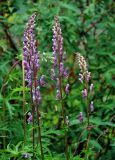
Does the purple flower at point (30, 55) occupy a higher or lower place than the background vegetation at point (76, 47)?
higher

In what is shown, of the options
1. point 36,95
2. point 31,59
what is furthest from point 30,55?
point 36,95

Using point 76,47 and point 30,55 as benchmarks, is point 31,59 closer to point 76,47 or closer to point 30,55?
point 30,55

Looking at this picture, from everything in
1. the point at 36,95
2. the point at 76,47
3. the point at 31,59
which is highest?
the point at 31,59

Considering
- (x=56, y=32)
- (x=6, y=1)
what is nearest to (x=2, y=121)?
(x=56, y=32)

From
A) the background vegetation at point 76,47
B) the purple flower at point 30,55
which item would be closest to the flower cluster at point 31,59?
the purple flower at point 30,55

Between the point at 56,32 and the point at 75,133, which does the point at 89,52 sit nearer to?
the point at 75,133

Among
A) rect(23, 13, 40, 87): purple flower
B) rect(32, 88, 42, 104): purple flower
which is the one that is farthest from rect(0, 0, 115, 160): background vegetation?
rect(23, 13, 40, 87): purple flower

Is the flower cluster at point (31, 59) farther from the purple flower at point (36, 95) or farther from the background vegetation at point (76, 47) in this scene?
the background vegetation at point (76, 47)

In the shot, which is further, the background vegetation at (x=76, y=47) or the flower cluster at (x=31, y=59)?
the background vegetation at (x=76, y=47)

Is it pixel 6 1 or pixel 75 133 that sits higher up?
pixel 6 1

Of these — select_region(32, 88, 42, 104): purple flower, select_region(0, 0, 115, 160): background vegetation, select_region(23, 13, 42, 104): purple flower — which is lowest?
select_region(0, 0, 115, 160): background vegetation

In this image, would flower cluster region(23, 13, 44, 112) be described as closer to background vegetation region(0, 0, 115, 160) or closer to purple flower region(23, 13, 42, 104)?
purple flower region(23, 13, 42, 104)
